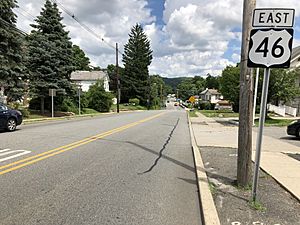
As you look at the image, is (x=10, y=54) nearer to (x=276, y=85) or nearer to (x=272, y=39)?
(x=276, y=85)

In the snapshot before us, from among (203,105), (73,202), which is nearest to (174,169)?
(73,202)


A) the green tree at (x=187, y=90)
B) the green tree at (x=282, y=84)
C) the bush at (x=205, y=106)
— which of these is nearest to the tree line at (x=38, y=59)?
the green tree at (x=282, y=84)

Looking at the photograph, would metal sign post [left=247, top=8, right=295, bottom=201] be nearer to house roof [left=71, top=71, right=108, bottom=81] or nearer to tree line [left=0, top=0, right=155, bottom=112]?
tree line [left=0, top=0, right=155, bottom=112]

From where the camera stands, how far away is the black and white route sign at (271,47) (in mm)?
4348

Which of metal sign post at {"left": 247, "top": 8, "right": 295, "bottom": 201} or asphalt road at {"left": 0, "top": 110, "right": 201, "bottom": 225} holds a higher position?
metal sign post at {"left": 247, "top": 8, "right": 295, "bottom": 201}

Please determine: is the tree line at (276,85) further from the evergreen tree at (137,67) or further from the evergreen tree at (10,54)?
the evergreen tree at (137,67)

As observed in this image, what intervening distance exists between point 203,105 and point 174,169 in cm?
6963

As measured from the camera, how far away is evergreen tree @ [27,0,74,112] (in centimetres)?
2869

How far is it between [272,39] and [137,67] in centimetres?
7613

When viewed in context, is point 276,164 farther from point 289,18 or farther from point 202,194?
point 289,18

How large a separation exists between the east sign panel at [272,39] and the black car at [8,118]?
1318cm

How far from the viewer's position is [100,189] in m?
5.45

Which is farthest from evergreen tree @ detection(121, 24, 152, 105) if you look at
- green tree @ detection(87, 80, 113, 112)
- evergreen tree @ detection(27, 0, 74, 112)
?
evergreen tree @ detection(27, 0, 74, 112)

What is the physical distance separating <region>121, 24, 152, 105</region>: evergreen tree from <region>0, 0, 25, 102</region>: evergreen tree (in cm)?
5419
